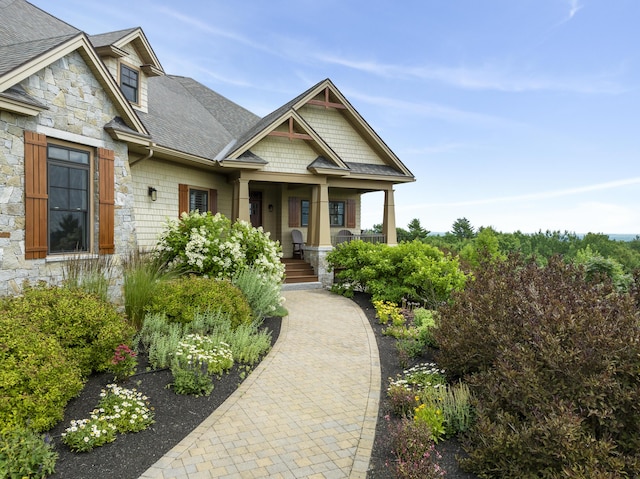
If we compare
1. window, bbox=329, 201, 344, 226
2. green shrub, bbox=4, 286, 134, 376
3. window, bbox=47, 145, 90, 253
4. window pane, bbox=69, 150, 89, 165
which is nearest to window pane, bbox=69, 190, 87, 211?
window, bbox=47, 145, 90, 253

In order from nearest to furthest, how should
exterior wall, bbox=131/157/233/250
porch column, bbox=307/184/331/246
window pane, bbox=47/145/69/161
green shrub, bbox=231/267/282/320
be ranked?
window pane, bbox=47/145/69/161 < green shrub, bbox=231/267/282/320 < exterior wall, bbox=131/157/233/250 < porch column, bbox=307/184/331/246

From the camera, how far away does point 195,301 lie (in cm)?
705

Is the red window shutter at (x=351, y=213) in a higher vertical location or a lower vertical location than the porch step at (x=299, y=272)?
higher

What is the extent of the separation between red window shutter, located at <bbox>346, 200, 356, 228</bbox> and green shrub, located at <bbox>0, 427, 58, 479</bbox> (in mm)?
15067

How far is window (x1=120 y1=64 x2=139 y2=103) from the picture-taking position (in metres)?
11.2

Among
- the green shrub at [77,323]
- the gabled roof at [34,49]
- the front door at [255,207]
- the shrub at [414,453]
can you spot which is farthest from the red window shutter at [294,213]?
the shrub at [414,453]

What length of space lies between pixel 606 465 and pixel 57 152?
340 inches

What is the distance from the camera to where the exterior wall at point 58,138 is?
613cm

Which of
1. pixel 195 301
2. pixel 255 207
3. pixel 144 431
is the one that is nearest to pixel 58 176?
pixel 195 301

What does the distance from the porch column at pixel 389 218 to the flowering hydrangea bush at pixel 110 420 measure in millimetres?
13044

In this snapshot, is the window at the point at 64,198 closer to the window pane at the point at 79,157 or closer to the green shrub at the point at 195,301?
the window pane at the point at 79,157

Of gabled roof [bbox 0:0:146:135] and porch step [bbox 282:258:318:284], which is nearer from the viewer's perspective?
gabled roof [bbox 0:0:146:135]

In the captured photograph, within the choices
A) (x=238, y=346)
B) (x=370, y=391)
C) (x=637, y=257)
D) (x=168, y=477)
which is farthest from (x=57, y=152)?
(x=637, y=257)

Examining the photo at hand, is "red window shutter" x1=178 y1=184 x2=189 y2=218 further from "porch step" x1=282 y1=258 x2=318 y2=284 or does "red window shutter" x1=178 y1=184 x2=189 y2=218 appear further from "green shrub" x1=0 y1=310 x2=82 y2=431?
"green shrub" x1=0 y1=310 x2=82 y2=431
